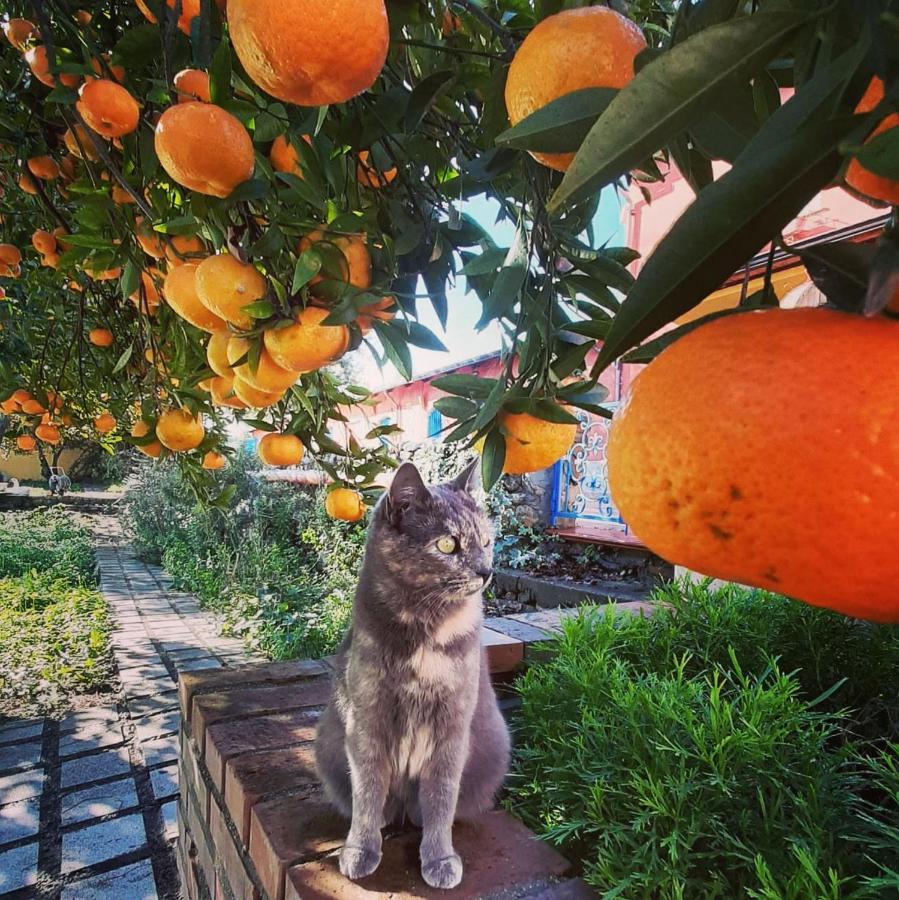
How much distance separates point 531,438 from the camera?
0.78m

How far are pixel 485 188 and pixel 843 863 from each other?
1.35 meters

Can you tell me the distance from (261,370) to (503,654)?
1.51 meters

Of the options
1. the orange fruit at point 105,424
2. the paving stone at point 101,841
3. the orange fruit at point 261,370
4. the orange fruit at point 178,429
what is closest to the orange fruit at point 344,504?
the orange fruit at point 178,429

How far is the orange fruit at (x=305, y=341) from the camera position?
0.90 meters

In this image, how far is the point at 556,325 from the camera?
2.86 ft

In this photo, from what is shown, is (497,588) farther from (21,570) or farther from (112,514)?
(112,514)

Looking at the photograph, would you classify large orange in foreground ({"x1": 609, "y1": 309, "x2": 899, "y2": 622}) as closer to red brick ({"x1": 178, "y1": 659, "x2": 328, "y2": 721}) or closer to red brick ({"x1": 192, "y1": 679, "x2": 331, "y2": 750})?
red brick ({"x1": 192, "y1": 679, "x2": 331, "y2": 750})

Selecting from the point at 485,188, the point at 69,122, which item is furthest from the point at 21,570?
the point at 485,188

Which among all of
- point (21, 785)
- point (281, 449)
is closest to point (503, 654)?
point (281, 449)

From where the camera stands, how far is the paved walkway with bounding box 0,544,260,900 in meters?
2.30

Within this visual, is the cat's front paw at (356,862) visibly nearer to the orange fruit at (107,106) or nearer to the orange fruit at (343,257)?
the orange fruit at (343,257)

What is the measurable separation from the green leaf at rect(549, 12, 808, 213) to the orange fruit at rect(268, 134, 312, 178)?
0.72 metres

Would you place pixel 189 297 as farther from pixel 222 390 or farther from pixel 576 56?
pixel 576 56

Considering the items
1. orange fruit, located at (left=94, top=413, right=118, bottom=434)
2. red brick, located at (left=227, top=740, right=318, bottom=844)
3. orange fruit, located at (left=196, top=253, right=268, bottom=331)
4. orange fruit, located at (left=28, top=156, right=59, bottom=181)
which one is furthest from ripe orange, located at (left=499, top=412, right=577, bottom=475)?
orange fruit, located at (left=94, top=413, right=118, bottom=434)
